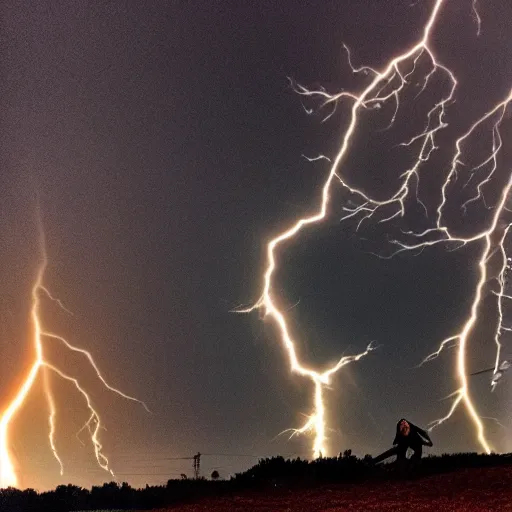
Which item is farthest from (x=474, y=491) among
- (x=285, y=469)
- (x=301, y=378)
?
(x=301, y=378)

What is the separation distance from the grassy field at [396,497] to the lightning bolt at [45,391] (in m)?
7.50

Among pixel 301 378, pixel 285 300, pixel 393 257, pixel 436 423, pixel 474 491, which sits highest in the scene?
pixel 393 257

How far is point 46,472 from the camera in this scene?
46.5 ft

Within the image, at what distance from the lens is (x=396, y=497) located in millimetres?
6336

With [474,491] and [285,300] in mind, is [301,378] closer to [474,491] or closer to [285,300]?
[285,300]

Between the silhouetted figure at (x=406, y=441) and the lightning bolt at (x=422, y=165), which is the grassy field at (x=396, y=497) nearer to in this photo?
the silhouetted figure at (x=406, y=441)

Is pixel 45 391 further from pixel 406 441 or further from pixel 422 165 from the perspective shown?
pixel 422 165

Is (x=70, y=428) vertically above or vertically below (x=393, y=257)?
below

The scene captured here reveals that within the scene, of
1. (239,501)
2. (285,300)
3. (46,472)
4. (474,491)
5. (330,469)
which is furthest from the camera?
(285,300)

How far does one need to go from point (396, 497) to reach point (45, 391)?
10.0 metres

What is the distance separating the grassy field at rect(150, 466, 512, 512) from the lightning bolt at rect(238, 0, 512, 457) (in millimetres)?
8531

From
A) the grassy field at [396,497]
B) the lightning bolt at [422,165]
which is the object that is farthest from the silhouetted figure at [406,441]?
the lightning bolt at [422,165]

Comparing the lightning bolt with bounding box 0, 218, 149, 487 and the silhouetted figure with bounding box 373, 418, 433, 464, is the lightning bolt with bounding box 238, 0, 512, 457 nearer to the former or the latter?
the lightning bolt with bounding box 0, 218, 149, 487

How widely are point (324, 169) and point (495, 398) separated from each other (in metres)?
7.12
